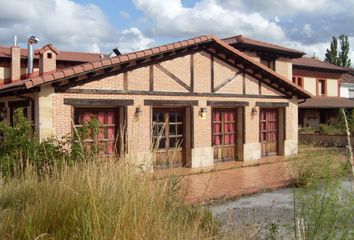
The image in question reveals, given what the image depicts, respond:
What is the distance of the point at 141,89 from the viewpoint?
41.9ft

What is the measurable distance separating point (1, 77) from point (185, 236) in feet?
62.0

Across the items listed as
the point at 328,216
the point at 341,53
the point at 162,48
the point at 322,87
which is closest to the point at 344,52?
the point at 341,53

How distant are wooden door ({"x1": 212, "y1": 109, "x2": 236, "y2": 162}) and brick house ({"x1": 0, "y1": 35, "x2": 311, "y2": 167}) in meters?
0.04

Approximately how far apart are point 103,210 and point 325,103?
1083 inches

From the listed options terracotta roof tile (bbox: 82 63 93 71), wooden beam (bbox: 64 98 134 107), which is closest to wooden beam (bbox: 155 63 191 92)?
wooden beam (bbox: 64 98 134 107)

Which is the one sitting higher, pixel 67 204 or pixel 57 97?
pixel 57 97

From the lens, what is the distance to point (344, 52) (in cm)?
5675

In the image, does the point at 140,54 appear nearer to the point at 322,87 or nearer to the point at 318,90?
the point at 318,90

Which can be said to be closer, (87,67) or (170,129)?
(87,67)

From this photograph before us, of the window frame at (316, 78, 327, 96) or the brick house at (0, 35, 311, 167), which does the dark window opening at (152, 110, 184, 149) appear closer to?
the brick house at (0, 35, 311, 167)

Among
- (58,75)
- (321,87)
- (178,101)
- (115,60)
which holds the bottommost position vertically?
(178,101)

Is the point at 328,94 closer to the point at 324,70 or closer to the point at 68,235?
the point at 324,70

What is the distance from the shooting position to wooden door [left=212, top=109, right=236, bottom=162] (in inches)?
602

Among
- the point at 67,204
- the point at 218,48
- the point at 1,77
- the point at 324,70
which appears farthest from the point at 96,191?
the point at 324,70
